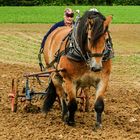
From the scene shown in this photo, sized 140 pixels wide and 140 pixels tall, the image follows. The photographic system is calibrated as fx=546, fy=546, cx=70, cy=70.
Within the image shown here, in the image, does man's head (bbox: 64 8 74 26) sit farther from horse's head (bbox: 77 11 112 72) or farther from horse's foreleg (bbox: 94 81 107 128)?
horse's foreleg (bbox: 94 81 107 128)

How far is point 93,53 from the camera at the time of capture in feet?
22.4

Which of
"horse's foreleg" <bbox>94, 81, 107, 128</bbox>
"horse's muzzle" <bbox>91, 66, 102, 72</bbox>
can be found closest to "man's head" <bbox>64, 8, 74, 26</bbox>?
"horse's foreleg" <bbox>94, 81, 107, 128</bbox>

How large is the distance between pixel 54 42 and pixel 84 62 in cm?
164

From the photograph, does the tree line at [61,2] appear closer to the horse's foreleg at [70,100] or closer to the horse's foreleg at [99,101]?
the horse's foreleg at [70,100]

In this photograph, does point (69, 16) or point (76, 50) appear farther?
point (69, 16)

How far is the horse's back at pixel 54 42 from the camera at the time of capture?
878cm

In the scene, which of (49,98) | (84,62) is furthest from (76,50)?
(49,98)

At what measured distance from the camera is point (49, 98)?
872 centimetres

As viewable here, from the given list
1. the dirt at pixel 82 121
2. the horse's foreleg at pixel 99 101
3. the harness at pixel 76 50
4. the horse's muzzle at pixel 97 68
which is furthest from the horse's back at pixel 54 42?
the horse's muzzle at pixel 97 68

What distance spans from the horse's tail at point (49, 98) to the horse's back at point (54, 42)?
0.49 meters

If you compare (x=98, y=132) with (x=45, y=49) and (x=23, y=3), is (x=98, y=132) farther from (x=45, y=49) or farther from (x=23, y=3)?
(x=23, y=3)

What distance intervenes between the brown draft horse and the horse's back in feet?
1.01

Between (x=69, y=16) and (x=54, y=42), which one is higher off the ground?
(x=69, y=16)

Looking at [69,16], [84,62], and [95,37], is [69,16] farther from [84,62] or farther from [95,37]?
[95,37]
